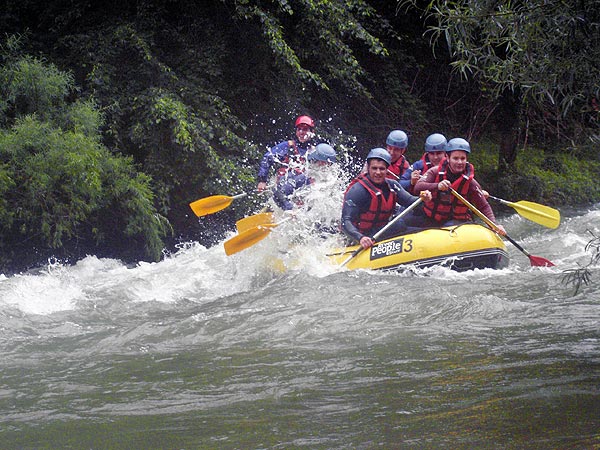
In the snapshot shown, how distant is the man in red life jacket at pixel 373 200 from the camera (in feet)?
28.5

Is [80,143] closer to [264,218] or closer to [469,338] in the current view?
[264,218]

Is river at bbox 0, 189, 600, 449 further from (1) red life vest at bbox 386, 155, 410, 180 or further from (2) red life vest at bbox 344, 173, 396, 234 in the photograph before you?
(1) red life vest at bbox 386, 155, 410, 180

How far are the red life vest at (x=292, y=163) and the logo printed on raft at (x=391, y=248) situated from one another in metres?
2.19

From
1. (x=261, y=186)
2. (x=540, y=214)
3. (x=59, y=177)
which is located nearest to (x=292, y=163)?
(x=261, y=186)

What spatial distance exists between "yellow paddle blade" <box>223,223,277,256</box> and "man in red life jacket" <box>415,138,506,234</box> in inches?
67.7

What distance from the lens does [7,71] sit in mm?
10047

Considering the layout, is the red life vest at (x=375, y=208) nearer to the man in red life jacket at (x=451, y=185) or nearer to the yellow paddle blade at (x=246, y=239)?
the man in red life jacket at (x=451, y=185)

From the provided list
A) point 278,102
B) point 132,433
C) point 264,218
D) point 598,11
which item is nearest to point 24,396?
point 132,433

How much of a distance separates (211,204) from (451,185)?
296 cm

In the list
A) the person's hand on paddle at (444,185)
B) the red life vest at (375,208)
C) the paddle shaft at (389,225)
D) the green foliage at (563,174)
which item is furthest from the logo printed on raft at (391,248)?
the green foliage at (563,174)

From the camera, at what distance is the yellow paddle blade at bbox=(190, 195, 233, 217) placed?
10030 millimetres

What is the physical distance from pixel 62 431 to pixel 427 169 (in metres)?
6.31

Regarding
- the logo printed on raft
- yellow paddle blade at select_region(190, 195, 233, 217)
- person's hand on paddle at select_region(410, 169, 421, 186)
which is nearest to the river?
the logo printed on raft

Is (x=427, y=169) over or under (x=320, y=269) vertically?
over
